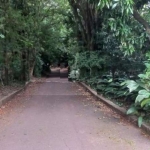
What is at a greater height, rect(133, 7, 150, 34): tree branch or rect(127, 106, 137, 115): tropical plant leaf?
rect(133, 7, 150, 34): tree branch

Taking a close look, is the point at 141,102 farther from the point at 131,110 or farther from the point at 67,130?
the point at 67,130

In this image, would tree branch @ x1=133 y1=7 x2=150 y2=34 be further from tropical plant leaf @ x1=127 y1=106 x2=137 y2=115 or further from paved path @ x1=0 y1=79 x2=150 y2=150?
paved path @ x1=0 y1=79 x2=150 y2=150

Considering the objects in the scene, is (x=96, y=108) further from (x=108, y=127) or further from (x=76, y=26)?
(x=76, y=26)

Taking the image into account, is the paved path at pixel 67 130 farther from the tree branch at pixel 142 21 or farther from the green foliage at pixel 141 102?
the tree branch at pixel 142 21

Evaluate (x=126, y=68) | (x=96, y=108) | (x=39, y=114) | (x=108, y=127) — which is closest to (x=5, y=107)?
(x=39, y=114)

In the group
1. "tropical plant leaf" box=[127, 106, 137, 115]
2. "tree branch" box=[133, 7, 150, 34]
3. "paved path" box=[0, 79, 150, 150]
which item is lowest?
"paved path" box=[0, 79, 150, 150]

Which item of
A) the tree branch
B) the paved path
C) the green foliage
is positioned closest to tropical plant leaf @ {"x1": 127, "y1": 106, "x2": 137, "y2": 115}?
the green foliage

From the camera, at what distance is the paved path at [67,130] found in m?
5.70

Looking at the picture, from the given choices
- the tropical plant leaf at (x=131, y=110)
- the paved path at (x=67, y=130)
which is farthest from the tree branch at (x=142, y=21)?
the paved path at (x=67, y=130)

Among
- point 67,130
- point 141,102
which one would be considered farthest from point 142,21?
point 67,130

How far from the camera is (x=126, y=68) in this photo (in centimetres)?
1269

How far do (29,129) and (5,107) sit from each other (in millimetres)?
3785

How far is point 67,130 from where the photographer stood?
6906 mm

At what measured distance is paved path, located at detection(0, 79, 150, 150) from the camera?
570 cm
